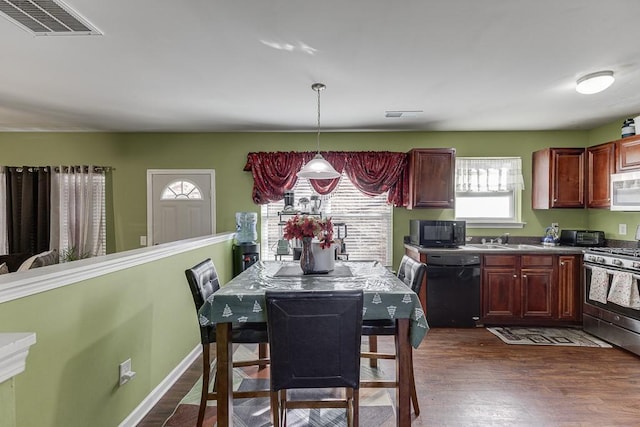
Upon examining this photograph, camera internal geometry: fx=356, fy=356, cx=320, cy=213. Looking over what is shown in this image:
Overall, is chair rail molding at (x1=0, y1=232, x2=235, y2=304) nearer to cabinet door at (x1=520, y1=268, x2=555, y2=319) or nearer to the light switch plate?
cabinet door at (x1=520, y1=268, x2=555, y2=319)

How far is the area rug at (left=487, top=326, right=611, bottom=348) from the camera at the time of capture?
361 centimetres

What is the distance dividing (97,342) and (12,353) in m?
1.39

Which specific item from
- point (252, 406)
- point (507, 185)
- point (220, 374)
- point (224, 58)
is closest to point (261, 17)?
point (224, 58)

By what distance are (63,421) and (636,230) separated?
526cm

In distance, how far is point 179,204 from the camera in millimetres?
4867

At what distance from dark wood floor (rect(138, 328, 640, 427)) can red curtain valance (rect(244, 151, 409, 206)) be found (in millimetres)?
1992

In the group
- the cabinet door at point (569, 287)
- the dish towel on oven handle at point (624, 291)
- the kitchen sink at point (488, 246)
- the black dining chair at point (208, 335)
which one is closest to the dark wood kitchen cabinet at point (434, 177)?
the kitchen sink at point (488, 246)

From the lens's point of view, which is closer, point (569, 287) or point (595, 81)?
point (595, 81)

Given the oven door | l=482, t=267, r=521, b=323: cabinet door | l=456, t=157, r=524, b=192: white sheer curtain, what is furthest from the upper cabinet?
l=482, t=267, r=521, b=323: cabinet door

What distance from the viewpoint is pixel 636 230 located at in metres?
3.92

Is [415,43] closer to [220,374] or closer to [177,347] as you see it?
[220,374]

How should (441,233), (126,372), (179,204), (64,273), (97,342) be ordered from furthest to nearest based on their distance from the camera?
(179,204), (441,233), (126,372), (97,342), (64,273)

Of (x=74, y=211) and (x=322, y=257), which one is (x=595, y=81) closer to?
(x=322, y=257)

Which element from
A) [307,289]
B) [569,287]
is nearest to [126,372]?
[307,289]
